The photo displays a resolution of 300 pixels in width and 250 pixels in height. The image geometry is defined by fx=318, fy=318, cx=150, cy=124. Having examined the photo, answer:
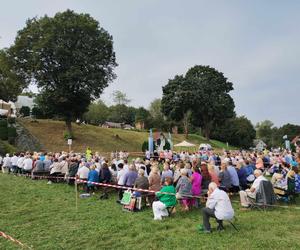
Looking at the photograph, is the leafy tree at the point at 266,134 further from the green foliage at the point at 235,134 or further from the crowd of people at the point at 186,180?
the crowd of people at the point at 186,180

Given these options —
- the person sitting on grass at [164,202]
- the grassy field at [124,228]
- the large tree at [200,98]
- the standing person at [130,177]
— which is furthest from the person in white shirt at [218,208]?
the large tree at [200,98]

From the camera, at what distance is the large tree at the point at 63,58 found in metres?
39.2

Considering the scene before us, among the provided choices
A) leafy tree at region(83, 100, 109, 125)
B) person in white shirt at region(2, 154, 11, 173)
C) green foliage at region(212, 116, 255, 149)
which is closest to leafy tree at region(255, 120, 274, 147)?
green foliage at region(212, 116, 255, 149)

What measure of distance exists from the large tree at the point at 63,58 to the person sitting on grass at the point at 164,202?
31.0m

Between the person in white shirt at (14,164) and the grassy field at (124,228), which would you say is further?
the person in white shirt at (14,164)

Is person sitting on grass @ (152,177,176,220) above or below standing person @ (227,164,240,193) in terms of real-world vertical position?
below

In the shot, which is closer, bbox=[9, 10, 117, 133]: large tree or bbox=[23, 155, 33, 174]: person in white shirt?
bbox=[23, 155, 33, 174]: person in white shirt

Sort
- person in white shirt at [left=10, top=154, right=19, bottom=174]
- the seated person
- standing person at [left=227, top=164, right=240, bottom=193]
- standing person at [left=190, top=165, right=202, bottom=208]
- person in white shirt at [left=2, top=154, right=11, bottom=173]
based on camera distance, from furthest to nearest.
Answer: person in white shirt at [left=2, top=154, right=11, bottom=173]
person in white shirt at [left=10, top=154, right=19, bottom=174]
standing person at [left=227, top=164, right=240, bottom=193]
standing person at [left=190, top=165, right=202, bottom=208]
the seated person

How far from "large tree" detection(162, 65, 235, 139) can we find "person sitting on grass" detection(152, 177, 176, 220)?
45665 millimetres

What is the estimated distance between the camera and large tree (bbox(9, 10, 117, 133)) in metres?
39.2

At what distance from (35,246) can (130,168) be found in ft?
18.4

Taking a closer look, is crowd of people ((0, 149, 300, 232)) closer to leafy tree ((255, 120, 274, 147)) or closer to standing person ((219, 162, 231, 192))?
standing person ((219, 162, 231, 192))

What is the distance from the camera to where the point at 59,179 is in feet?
54.9

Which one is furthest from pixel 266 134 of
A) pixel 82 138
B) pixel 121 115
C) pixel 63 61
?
pixel 63 61
